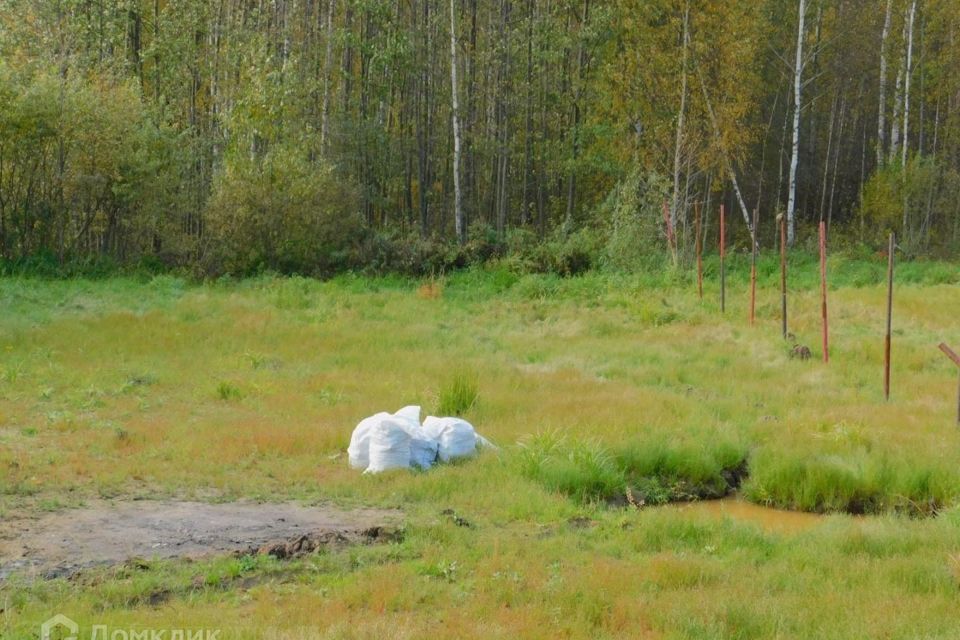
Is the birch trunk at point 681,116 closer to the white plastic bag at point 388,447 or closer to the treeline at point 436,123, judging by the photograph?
the treeline at point 436,123

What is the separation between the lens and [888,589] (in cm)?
712

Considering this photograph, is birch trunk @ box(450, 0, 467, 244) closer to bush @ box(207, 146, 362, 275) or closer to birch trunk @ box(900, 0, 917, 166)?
bush @ box(207, 146, 362, 275)

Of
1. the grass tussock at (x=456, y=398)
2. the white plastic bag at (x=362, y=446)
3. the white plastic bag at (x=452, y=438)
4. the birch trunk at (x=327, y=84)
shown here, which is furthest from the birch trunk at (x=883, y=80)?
the white plastic bag at (x=362, y=446)

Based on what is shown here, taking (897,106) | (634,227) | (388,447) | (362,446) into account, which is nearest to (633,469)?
(388,447)

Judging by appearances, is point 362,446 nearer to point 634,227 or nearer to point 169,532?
point 169,532

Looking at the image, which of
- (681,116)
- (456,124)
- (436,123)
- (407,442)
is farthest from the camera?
(436,123)

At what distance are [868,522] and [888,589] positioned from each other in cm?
174

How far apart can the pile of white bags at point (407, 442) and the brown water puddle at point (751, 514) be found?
2103mm

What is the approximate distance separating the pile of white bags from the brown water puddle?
6.90 ft

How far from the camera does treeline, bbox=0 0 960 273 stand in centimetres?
2717

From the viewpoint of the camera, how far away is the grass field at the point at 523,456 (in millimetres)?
6594

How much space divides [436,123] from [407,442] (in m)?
26.0

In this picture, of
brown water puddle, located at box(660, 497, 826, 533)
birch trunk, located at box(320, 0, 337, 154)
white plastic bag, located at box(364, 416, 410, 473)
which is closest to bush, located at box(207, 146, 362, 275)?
birch trunk, located at box(320, 0, 337, 154)

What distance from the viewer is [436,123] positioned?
35.1 metres
